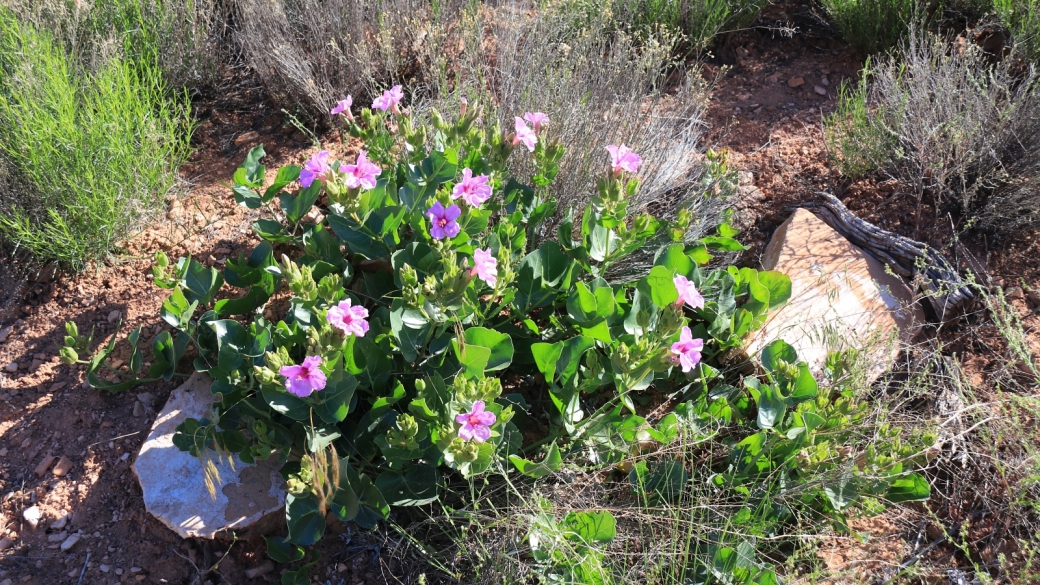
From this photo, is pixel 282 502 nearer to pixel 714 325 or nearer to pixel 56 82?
pixel 714 325

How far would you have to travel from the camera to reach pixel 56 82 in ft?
9.60

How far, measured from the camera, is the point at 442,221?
2264mm

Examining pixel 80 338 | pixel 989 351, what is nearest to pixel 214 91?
pixel 80 338

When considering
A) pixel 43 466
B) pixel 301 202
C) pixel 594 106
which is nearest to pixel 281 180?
pixel 301 202

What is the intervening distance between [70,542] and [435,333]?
4.44 ft

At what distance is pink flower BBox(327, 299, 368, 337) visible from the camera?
2.04m

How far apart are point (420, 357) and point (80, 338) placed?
1213 millimetres

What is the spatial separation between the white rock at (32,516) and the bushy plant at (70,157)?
946 mm

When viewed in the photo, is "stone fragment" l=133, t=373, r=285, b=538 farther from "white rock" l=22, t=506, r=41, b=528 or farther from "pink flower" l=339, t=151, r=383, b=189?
"pink flower" l=339, t=151, r=383, b=189

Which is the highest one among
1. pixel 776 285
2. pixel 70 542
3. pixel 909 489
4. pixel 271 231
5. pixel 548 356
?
pixel 271 231

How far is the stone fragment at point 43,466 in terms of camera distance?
2576mm

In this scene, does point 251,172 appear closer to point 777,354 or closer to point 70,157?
point 70,157

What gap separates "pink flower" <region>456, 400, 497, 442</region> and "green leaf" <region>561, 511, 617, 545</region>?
38 cm

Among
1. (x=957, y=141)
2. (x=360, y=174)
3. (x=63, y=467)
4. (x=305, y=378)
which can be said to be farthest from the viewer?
(x=957, y=141)
